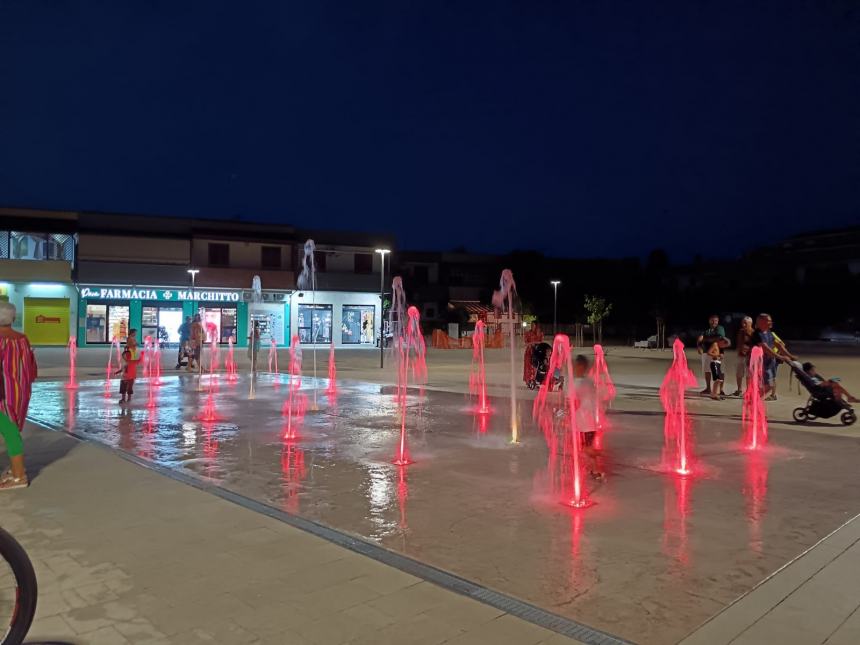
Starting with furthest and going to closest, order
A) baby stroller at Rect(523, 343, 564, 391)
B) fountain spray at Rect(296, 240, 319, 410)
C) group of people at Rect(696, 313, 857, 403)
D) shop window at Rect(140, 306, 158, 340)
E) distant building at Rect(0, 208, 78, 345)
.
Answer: fountain spray at Rect(296, 240, 319, 410), shop window at Rect(140, 306, 158, 340), distant building at Rect(0, 208, 78, 345), baby stroller at Rect(523, 343, 564, 391), group of people at Rect(696, 313, 857, 403)

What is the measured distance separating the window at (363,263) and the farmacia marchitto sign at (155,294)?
808 centimetres

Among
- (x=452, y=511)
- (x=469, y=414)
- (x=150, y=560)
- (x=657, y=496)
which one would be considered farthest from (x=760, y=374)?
(x=150, y=560)

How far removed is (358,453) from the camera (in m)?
8.58

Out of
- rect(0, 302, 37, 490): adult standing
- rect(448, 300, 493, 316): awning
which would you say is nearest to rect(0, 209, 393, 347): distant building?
rect(448, 300, 493, 316): awning

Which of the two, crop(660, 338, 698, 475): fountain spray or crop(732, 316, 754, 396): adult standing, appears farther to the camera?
crop(732, 316, 754, 396): adult standing

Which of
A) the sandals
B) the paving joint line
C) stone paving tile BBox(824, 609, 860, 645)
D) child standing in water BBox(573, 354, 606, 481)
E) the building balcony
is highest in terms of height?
the building balcony

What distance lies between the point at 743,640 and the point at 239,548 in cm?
334

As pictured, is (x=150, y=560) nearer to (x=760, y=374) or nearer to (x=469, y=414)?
(x=469, y=414)

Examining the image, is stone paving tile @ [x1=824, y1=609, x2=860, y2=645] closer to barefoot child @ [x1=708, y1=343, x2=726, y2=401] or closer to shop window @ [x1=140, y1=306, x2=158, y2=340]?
barefoot child @ [x1=708, y1=343, x2=726, y2=401]

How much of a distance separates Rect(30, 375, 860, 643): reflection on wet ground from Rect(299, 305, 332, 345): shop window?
3038 cm

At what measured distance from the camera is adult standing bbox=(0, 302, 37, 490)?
601 centimetres

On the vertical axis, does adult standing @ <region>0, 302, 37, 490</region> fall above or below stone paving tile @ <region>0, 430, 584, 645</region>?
above

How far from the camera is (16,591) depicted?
2934 millimetres

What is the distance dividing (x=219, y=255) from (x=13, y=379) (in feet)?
117
